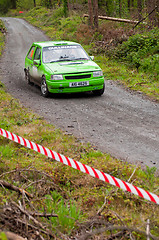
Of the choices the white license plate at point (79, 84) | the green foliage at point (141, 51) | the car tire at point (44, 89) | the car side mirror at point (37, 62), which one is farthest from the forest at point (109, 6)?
the car tire at point (44, 89)

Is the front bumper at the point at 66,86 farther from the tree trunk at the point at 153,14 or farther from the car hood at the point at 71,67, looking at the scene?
the tree trunk at the point at 153,14

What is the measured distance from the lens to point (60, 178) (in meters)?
4.61

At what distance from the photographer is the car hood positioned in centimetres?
1002

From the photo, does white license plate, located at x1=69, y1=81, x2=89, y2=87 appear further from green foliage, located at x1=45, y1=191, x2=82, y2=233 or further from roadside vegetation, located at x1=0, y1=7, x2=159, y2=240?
green foliage, located at x1=45, y1=191, x2=82, y2=233

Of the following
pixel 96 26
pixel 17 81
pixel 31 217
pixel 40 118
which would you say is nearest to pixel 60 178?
pixel 31 217

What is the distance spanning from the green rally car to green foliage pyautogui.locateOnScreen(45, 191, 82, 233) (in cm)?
623

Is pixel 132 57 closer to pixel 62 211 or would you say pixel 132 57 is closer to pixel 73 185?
pixel 73 185

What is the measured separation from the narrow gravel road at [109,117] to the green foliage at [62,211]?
5.20ft

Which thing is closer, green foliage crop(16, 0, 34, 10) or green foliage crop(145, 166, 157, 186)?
green foliage crop(145, 166, 157, 186)

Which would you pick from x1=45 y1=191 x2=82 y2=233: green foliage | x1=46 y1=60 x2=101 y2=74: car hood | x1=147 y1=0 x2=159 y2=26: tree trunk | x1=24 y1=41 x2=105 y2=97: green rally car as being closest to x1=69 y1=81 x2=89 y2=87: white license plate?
x1=24 y1=41 x2=105 y2=97: green rally car

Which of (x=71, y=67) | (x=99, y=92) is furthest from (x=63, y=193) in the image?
(x=99, y=92)

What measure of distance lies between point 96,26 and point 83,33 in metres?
1.67

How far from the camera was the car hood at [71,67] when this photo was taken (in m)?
10.0

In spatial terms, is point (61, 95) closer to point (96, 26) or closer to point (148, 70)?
point (148, 70)
